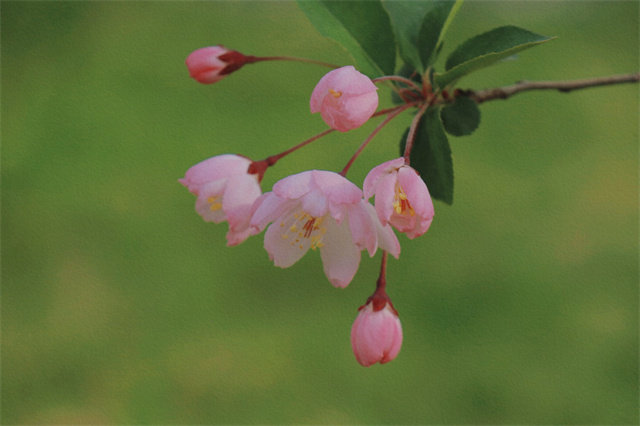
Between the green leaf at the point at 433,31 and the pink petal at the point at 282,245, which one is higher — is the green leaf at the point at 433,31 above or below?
above

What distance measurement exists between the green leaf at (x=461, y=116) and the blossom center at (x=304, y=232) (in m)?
0.23

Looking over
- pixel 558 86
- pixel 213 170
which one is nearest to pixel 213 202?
pixel 213 170

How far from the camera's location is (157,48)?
10.0 feet

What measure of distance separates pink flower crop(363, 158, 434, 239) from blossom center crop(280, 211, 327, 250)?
0.18 meters

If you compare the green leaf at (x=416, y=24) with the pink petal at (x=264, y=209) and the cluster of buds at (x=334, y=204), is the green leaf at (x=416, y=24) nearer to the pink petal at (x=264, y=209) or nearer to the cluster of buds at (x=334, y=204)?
the cluster of buds at (x=334, y=204)

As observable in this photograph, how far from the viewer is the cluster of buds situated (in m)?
0.71

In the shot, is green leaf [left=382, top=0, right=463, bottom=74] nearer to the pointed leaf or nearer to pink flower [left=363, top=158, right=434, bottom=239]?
the pointed leaf

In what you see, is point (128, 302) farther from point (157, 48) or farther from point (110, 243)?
point (157, 48)

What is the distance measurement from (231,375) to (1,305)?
0.96 metres

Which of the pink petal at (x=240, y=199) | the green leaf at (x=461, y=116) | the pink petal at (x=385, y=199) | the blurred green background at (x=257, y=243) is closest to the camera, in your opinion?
the pink petal at (x=385, y=199)

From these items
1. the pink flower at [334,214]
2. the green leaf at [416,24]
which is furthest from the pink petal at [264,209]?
the green leaf at [416,24]

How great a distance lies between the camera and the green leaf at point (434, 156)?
85cm

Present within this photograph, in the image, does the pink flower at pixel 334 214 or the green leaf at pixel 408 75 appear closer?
the pink flower at pixel 334 214

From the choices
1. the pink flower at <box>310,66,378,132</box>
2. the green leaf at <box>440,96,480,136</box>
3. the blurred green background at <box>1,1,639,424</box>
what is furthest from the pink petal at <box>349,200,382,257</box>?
the blurred green background at <box>1,1,639,424</box>
